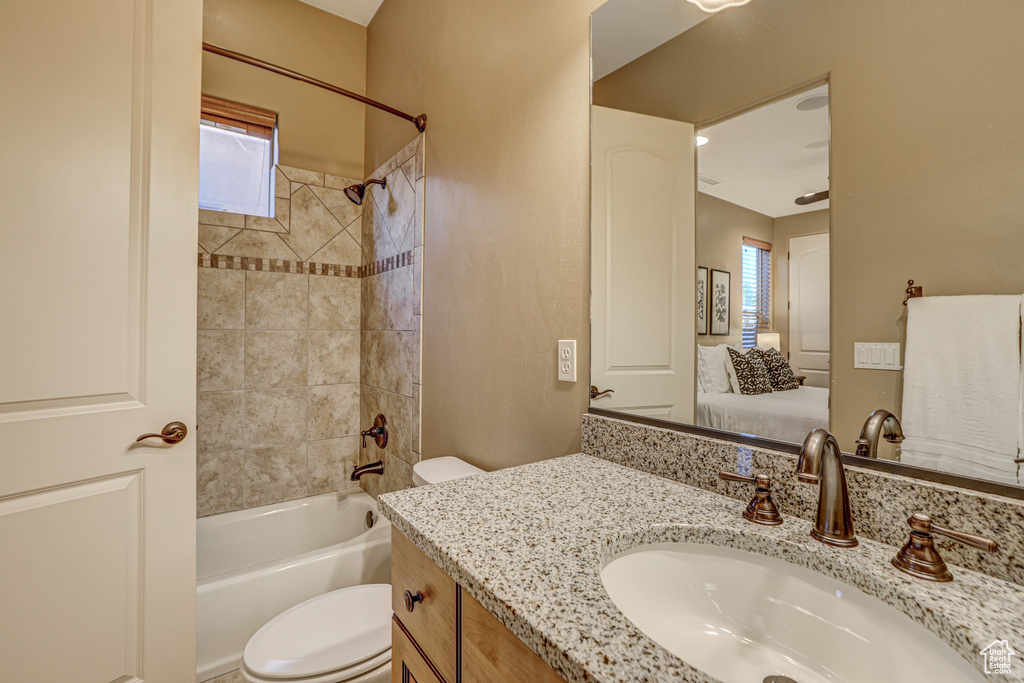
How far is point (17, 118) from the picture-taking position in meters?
1.07

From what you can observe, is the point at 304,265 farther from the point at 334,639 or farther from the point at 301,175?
the point at 334,639

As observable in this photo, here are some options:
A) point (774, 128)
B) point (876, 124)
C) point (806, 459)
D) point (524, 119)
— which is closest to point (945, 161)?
point (876, 124)

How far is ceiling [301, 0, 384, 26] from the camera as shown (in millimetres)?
2395

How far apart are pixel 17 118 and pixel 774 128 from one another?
1.70 metres

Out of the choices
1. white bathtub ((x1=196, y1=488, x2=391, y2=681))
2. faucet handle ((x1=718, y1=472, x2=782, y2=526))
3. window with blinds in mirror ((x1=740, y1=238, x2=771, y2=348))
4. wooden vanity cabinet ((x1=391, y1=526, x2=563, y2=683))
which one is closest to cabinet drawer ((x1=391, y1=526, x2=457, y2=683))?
wooden vanity cabinet ((x1=391, y1=526, x2=563, y2=683))

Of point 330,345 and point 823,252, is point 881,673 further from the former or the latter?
point 330,345

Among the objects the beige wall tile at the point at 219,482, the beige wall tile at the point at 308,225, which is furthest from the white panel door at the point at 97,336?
the beige wall tile at the point at 308,225

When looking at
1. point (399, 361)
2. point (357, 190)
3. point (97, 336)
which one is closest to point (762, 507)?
point (97, 336)

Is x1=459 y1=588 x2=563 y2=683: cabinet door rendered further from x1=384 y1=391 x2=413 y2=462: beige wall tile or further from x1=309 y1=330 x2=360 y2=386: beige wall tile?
x1=309 y1=330 x2=360 y2=386: beige wall tile

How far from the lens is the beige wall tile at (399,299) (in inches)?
79.7

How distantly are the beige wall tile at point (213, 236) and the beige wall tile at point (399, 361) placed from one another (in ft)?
2.92

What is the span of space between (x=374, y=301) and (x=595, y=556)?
2.04m

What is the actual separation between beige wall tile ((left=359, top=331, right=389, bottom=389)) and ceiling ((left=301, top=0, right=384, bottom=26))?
1778 millimetres

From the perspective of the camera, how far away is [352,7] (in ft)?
8.01
